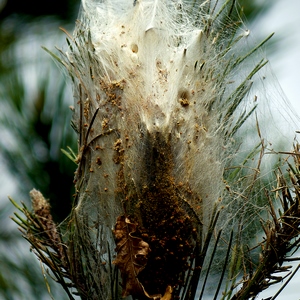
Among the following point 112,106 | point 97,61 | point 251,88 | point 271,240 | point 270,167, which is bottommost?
point 271,240

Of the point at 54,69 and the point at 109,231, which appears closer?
the point at 109,231

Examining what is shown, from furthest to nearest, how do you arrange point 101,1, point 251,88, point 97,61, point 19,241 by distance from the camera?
point 19,241, point 101,1, point 251,88, point 97,61

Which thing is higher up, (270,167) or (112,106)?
(112,106)

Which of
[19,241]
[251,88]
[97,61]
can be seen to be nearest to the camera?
[97,61]

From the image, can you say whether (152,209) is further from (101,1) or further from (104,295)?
(101,1)

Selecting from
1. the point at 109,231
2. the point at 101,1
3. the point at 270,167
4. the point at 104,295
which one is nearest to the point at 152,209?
the point at 109,231

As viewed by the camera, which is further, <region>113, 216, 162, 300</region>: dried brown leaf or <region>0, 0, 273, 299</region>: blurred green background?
<region>0, 0, 273, 299</region>: blurred green background

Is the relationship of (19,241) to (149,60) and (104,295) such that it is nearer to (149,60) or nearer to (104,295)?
(104,295)

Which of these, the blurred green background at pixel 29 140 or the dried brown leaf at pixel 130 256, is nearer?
the dried brown leaf at pixel 130 256
